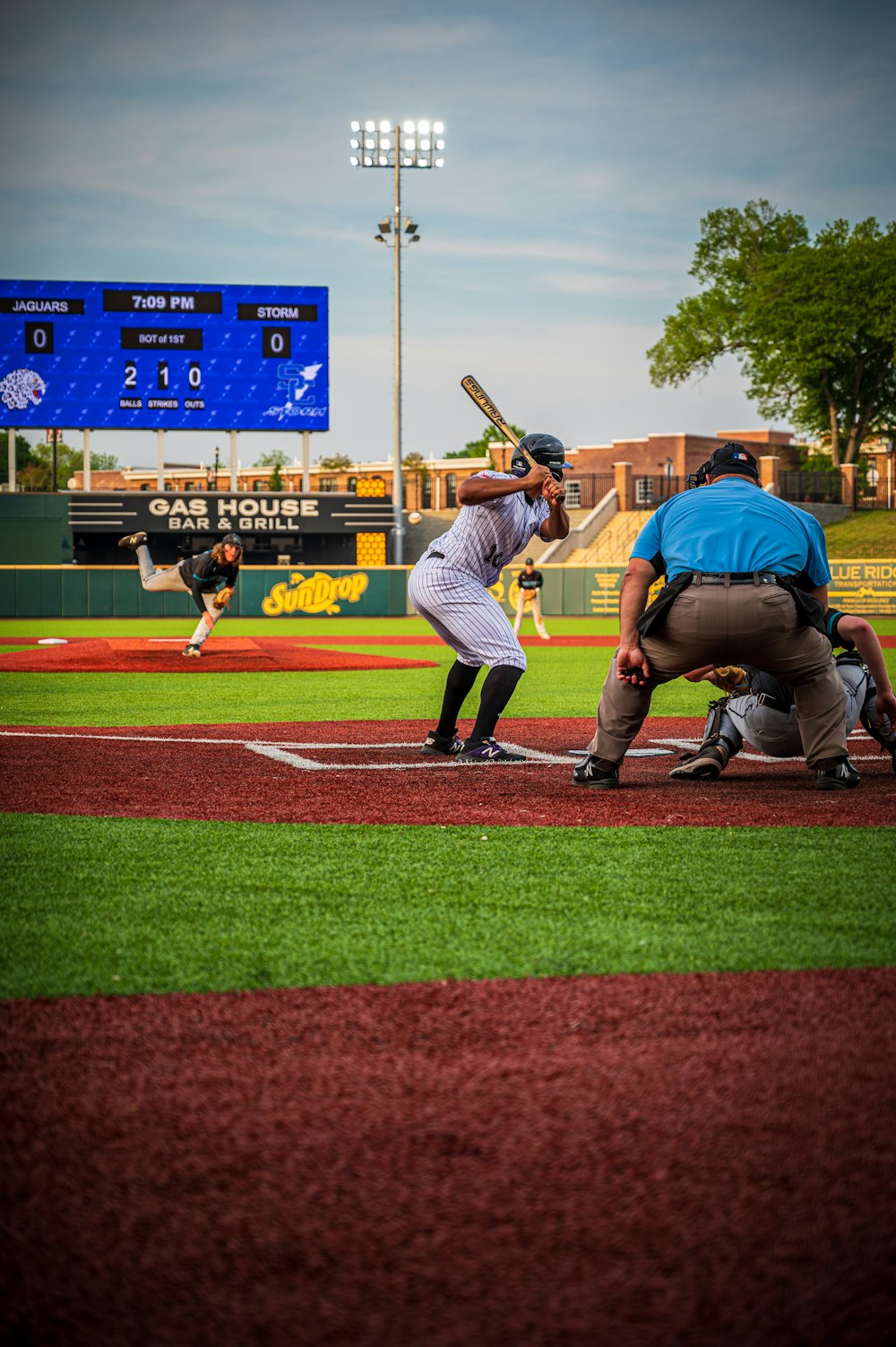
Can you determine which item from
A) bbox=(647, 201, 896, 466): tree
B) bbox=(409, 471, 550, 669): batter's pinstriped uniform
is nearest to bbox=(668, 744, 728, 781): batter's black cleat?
bbox=(409, 471, 550, 669): batter's pinstriped uniform

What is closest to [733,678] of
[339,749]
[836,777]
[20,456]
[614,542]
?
[836,777]

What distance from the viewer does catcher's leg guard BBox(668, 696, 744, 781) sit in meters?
6.24

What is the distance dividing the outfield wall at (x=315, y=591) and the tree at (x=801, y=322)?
884 inches

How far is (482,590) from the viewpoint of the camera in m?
7.34

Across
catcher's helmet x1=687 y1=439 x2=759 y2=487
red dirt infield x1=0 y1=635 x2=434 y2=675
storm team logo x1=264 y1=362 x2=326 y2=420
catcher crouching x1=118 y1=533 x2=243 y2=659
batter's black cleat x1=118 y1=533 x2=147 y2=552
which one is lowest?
red dirt infield x1=0 y1=635 x2=434 y2=675

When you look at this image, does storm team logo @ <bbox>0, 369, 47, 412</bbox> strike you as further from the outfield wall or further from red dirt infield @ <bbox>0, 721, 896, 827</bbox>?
red dirt infield @ <bbox>0, 721, 896, 827</bbox>

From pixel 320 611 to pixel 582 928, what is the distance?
109 feet

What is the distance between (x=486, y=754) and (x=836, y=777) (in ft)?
6.63

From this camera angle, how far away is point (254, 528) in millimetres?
40969

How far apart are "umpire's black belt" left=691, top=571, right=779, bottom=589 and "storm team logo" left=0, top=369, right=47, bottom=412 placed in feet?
119

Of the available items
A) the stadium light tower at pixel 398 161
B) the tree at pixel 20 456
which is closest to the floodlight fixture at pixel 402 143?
the stadium light tower at pixel 398 161

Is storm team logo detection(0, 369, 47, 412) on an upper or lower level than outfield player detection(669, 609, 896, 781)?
upper

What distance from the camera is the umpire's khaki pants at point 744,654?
5191mm

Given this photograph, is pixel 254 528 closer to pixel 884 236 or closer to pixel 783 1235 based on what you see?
pixel 884 236
